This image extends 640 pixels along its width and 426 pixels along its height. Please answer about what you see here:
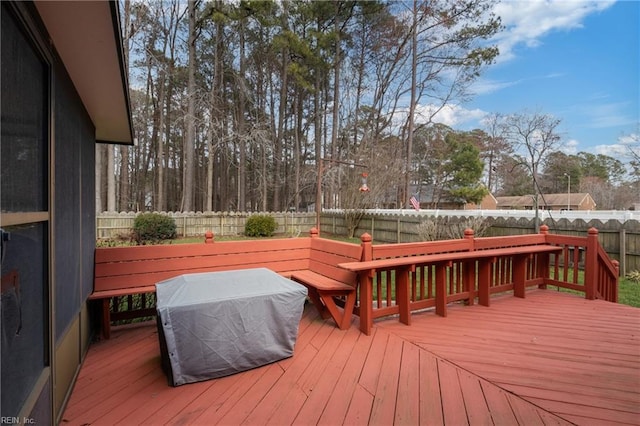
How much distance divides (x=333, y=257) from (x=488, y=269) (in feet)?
6.12

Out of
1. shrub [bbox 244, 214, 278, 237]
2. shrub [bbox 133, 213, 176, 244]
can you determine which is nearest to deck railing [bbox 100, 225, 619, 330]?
shrub [bbox 133, 213, 176, 244]

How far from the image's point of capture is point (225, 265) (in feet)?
11.5

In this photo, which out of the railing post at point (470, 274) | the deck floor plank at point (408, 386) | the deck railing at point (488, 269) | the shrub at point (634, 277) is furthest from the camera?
the shrub at point (634, 277)

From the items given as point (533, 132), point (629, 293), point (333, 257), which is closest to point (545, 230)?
point (629, 293)

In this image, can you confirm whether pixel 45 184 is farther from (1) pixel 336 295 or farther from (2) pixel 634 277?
(2) pixel 634 277

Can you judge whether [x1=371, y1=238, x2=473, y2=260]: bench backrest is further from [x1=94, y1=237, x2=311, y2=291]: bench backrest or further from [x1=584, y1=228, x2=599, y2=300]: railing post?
[x1=584, y1=228, x2=599, y2=300]: railing post

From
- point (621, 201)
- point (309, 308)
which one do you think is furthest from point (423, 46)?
point (621, 201)

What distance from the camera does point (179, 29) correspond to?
46.3 ft

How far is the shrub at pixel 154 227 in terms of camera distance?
34.0ft

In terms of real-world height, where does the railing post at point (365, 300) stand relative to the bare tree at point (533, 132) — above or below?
below

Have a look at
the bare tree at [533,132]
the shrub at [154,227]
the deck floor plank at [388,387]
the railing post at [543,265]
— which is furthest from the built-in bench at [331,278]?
the bare tree at [533,132]

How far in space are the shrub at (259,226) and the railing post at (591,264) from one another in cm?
981

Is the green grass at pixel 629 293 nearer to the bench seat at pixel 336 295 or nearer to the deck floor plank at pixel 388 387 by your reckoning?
the deck floor plank at pixel 388 387

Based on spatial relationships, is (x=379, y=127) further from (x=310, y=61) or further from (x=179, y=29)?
(x=179, y=29)
